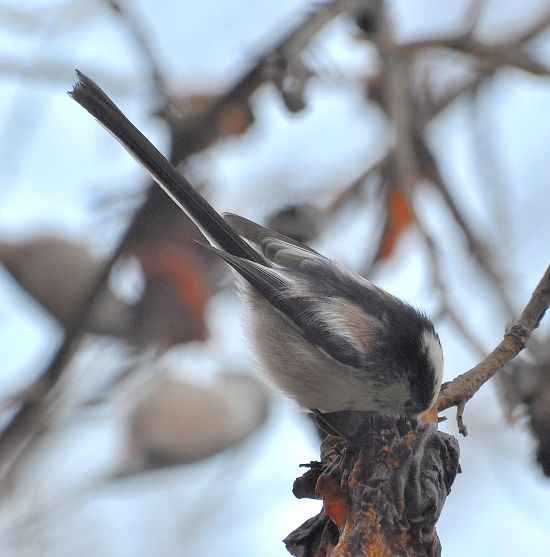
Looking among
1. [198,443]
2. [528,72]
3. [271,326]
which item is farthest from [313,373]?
[198,443]

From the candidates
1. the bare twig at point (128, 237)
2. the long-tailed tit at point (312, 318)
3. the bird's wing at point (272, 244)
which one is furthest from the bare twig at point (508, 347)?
the bare twig at point (128, 237)

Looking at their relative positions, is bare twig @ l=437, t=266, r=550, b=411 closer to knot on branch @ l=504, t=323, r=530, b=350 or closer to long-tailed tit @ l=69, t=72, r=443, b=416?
knot on branch @ l=504, t=323, r=530, b=350

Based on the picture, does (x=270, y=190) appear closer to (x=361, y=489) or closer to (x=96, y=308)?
(x=96, y=308)

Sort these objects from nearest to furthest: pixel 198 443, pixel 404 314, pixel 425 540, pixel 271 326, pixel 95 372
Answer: pixel 425 540 < pixel 404 314 < pixel 271 326 < pixel 95 372 < pixel 198 443

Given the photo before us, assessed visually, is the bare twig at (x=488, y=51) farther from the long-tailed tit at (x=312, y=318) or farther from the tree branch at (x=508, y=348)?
the tree branch at (x=508, y=348)

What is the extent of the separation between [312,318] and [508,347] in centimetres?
79

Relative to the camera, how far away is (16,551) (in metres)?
4.04

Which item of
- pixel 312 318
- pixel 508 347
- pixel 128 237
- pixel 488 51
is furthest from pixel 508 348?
pixel 488 51

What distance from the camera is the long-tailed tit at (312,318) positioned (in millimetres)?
1979

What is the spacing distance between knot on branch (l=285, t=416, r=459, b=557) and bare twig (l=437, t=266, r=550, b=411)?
0.33 ft

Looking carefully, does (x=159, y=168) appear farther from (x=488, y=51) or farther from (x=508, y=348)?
(x=488, y=51)

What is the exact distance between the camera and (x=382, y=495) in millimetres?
→ 1459

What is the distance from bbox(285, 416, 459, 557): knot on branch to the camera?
4.62 ft

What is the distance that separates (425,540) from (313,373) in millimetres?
806
